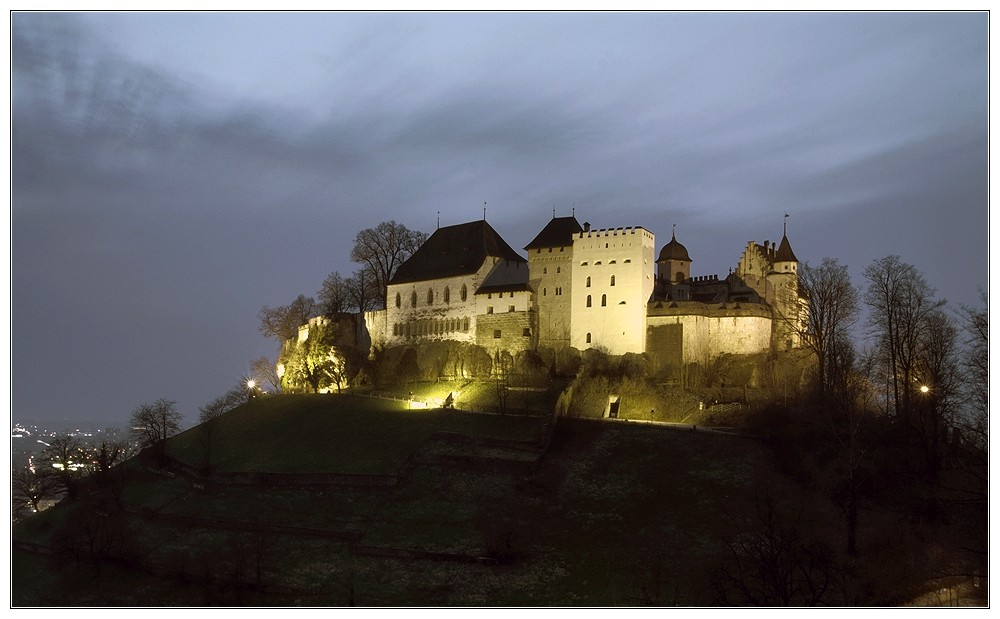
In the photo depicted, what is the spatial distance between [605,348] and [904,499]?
2121 cm

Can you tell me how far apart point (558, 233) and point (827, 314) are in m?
17.9

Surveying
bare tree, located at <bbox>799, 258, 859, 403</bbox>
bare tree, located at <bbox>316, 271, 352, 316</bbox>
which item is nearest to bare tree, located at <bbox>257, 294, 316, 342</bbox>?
bare tree, located at <bbox>316, 271, 352, 316</bbox>

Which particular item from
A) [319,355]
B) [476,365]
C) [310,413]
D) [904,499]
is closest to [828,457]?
[904,499]

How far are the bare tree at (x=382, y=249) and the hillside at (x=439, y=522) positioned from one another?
26.2m

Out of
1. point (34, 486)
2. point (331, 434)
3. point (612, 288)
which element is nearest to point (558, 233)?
point (612, 288)

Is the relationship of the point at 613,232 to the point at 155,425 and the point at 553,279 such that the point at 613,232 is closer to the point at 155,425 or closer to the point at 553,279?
the point at 553,279

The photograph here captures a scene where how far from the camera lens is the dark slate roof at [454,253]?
6228cm

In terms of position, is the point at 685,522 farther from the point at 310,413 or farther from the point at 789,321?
the point at 310,413

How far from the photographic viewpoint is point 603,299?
54562 millimetres

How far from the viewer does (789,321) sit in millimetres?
52500

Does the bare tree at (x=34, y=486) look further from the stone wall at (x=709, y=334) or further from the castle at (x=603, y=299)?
the stone wall at (x=709, y=334)

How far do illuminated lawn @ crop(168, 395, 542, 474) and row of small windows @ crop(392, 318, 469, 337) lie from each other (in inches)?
328

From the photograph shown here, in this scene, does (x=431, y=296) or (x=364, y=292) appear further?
(x=364, y=292)

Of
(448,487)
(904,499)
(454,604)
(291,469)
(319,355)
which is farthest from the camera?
(319,355)
